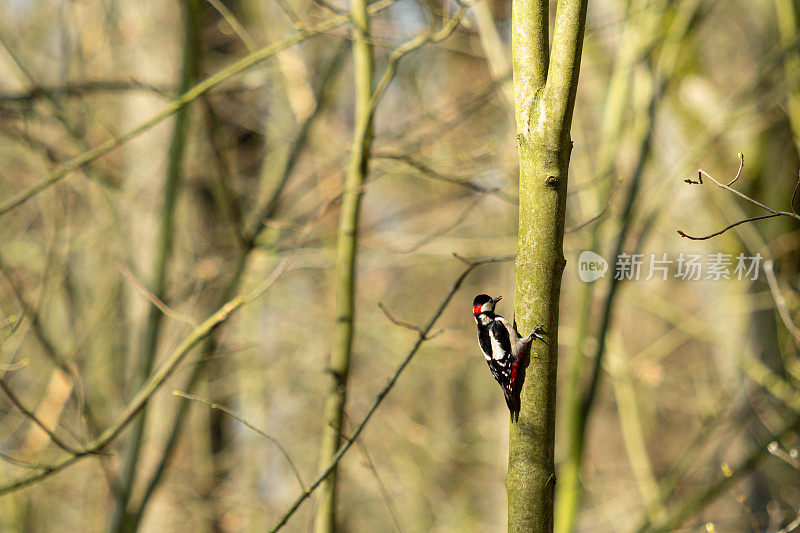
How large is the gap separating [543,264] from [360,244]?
2.64 meters

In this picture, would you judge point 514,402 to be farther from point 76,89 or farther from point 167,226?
point 76,89

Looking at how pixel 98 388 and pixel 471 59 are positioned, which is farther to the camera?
pixel 471 59

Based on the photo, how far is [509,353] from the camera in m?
1.40

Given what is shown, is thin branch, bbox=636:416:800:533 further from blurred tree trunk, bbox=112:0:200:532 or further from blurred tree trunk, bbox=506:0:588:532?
blurred tree trunk, bbox=112:0:200:532

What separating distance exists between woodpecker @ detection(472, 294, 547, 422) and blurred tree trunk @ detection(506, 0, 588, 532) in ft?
0.05

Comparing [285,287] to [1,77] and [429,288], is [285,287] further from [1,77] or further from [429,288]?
[1,77]

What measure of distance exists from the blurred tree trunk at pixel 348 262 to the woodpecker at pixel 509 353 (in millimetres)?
1163

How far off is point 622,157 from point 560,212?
3603 millimetres

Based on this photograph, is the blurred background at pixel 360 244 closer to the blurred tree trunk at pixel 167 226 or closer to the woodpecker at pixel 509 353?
the blurred tree trunk at pixel 167 226

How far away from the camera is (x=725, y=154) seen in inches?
171

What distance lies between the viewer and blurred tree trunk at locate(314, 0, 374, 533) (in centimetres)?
260

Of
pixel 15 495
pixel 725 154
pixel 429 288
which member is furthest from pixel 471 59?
pixel 15 495

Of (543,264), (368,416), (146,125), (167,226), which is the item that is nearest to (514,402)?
(543,264)

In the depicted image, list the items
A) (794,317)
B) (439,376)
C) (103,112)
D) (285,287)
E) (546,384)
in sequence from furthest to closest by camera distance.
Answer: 1. (439,376)
2. (285,287)
3. (103,112)
4. (794,317)
5. (546,384)
